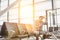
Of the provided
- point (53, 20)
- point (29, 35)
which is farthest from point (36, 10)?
point (29, 35)

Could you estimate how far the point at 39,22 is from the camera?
4379mm

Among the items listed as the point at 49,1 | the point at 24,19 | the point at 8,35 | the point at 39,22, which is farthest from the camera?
the point at 24,19

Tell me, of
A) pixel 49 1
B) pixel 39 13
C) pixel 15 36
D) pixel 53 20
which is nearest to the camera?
pixel 15 36

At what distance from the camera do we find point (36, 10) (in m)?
5.96

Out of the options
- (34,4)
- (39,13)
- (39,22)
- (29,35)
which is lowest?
(29,35)

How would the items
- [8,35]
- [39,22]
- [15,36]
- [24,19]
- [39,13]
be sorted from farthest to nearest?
[24,19] → [39,13] → [39,22] → [15,36] → [8,35]

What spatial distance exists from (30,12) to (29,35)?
1.97 meters

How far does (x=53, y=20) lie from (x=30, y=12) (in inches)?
66.3

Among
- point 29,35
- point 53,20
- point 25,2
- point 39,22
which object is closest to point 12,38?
point 29,35

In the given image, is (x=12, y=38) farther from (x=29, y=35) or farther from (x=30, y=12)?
(x=30, y=12)

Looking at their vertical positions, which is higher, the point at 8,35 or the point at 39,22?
the point at 39,22

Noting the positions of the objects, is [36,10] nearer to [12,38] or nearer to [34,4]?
[34,4]

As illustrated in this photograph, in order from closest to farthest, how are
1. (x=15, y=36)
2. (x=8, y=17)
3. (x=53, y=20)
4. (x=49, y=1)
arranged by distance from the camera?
(x=15, y=36), (x=53, y=20), (x=49, y=1), (x=8, y=17)

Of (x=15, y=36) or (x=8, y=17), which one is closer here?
(x=15, y=36)
